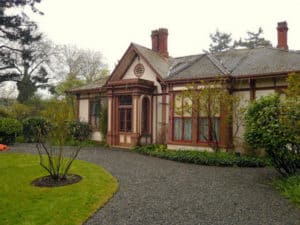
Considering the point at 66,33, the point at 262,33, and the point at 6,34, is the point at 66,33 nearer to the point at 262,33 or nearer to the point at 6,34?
the point at 6,34

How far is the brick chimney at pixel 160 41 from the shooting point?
61.9 feet

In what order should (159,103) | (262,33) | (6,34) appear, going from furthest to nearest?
(262,33), (6,34), (159,103)

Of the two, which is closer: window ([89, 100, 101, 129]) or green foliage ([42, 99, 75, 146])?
green foliage ([42, 99, 75, 146])

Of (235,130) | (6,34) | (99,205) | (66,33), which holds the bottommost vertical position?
(99,205)

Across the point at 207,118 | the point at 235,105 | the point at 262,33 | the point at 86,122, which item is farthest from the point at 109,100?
the point at 262,33

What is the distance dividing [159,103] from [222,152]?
4962 mm

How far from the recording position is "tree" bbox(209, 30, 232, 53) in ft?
146

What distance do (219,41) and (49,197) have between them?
44.1 meters

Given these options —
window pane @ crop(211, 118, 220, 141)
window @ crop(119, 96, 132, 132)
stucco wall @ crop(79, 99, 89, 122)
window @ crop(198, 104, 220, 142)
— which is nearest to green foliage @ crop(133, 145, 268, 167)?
window @ crop(198, 104, 220, 142)

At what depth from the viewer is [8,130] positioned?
598 inches

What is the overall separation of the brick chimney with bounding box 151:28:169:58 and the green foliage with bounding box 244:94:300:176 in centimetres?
1156

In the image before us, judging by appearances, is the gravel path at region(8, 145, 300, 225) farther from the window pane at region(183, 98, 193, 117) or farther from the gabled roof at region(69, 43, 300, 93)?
the gabled roof at region(69, 43, 300, 93)

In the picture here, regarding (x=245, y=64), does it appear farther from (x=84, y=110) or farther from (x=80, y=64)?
(x=80, y=64)

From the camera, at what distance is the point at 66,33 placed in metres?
40.2
